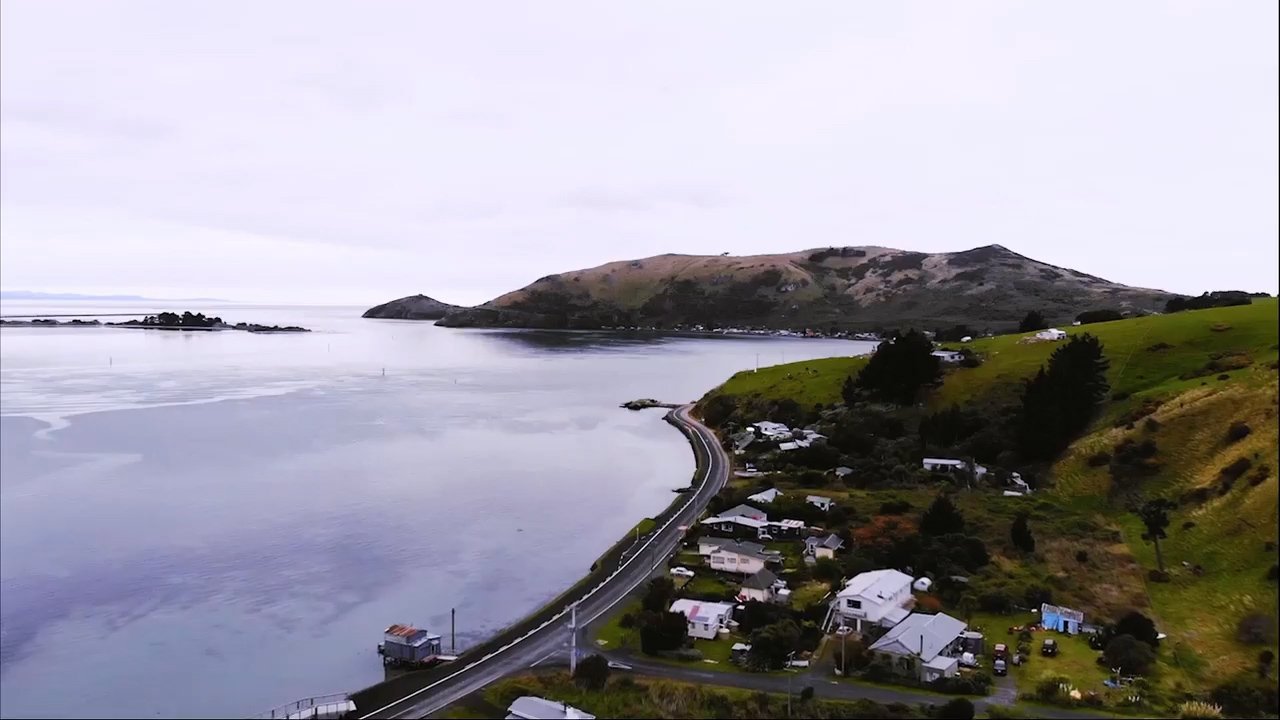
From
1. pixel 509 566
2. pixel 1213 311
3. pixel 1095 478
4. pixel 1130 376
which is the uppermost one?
pixel 1213 311

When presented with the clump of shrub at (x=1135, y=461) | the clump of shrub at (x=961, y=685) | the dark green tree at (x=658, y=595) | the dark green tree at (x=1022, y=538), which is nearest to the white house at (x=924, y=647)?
the clump of shrub at (x=961, y=685)

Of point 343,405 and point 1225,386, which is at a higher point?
point 1225,386

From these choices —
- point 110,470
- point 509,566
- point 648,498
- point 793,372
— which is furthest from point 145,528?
point 793,372

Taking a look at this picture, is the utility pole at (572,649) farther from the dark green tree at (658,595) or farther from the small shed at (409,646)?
the small shed at (409,646)

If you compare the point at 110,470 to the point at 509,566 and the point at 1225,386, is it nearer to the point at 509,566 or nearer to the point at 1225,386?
the point at 509,566

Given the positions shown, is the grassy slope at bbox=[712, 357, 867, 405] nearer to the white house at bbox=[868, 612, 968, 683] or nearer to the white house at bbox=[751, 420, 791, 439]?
the white house at bbox=[751, 420, 791, 439]

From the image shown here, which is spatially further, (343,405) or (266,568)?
(343,405)

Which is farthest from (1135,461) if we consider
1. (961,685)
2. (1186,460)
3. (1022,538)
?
(961,685)
